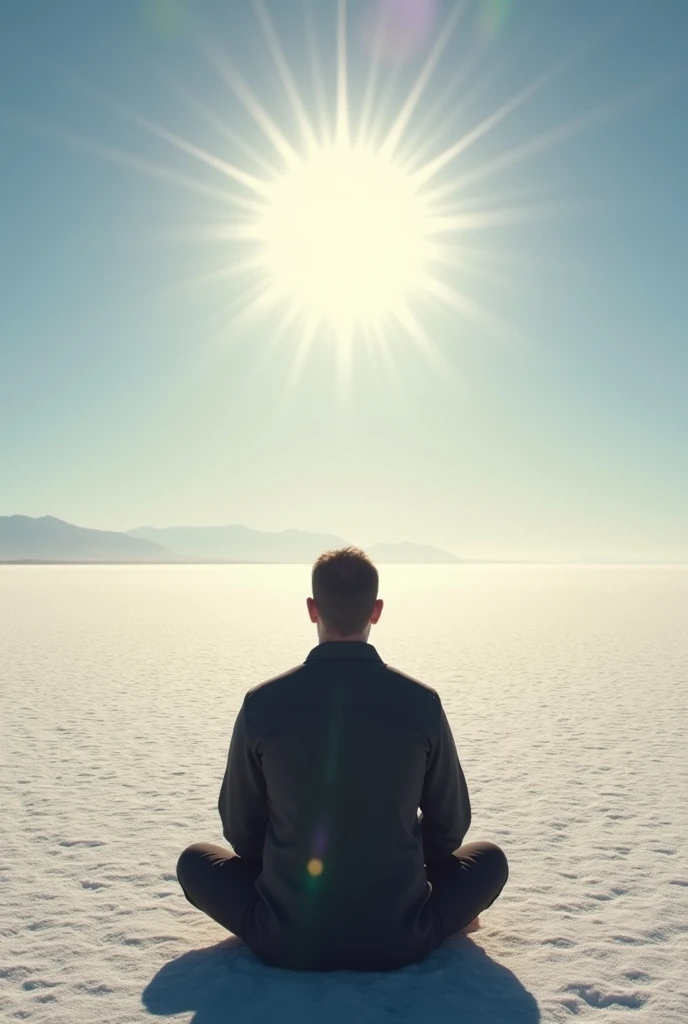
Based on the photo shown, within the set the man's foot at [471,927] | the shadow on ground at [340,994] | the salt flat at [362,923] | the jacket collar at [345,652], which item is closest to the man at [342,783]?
the jacket collar at [345,652]

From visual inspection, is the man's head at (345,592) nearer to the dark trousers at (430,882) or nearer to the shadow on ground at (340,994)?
the dark trousers at (430,882)

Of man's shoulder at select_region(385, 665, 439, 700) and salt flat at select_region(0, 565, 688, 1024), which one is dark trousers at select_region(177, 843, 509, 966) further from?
man's shoulder at select_region(385, 665, 439, 700)

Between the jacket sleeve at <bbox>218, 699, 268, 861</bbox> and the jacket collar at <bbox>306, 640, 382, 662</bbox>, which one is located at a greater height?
the jacket collar at <bbox>306, 640, 382, 662</bbox>

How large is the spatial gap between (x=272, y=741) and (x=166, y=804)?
3.85 m

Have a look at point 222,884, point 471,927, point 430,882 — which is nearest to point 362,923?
point 430,882

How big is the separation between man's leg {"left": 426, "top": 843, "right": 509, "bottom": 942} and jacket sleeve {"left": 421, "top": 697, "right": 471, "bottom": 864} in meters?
0.09

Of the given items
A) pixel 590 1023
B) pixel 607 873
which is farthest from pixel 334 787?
pixel 607 873

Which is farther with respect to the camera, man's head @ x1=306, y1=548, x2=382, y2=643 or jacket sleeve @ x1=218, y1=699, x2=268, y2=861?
jacket sleeve @ x1=218, y1=699, x2=268, y2=861

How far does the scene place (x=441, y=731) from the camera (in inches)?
122

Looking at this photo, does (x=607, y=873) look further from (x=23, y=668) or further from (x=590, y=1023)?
(x=23, y=668)

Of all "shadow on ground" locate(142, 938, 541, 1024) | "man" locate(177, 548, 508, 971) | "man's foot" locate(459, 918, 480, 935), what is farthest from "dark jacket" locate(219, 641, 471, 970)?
"man's foot" locate(459, 918, 480, 935)

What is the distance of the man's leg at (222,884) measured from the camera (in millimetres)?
3434

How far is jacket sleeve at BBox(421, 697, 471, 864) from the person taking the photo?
3146mm

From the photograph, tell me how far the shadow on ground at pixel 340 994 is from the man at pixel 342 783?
13 centimetres
